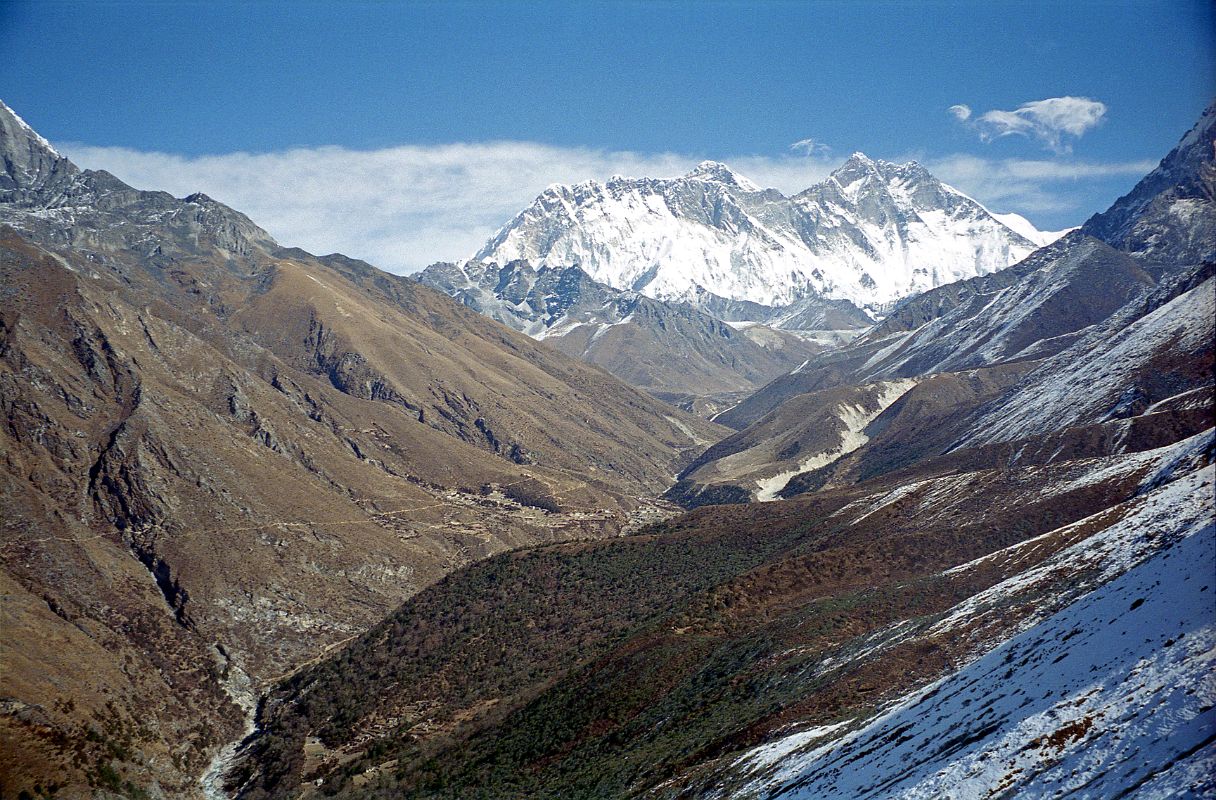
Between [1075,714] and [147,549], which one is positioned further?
[147,549]

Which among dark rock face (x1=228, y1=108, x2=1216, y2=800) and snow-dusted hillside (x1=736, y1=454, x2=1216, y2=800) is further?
dark rock face (x1=228, y1=108, x2=1216, y2=800)

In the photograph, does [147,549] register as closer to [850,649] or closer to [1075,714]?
[850,649]

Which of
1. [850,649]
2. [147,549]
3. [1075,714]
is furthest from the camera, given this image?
[147,549]

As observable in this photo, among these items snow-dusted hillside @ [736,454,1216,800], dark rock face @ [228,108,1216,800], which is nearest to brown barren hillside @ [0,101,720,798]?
dark rock face @ [228,108,1216,800]

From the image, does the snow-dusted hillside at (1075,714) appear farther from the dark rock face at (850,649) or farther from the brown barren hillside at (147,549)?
the brown barren hillside at (147,549)

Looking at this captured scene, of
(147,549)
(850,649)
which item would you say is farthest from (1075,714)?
(147,549)

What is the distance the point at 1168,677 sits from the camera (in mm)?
28844

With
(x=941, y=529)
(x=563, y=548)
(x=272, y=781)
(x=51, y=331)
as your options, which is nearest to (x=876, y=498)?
(x=941, y=529)

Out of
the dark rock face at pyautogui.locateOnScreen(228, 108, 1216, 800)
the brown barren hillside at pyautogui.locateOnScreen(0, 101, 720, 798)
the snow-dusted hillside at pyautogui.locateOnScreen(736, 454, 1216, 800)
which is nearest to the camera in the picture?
the snow-dusted hillside at pyautogui.locateOnScreen(736, 454, 1216, 800)

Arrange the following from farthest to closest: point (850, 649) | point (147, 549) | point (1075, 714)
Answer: point (147, 549), point (850, 649), point (1075, 714)

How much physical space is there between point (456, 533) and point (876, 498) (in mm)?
100397

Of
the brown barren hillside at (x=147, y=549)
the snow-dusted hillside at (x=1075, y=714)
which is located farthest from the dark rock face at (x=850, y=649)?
the brown barren hillside at (x=147, y=549)

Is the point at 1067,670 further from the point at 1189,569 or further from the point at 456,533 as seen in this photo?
the point at 456,533

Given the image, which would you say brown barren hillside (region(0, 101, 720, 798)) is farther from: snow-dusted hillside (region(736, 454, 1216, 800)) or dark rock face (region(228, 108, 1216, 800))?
snow-dusted hillside (region(736, 454, 1216, 800))
